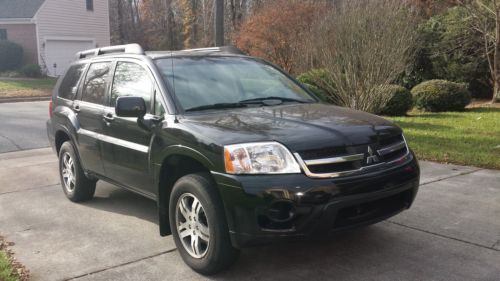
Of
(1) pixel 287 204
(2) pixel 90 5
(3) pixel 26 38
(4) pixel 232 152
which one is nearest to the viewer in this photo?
(1) pixel 287 204

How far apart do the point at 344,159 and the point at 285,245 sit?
123 cm

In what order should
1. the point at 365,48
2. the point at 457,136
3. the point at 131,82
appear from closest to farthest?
1. the point at 131,82
2. the point at 457,136
3. the point at 365,48

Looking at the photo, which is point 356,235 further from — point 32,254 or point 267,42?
point 267,42

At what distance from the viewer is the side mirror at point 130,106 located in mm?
4457

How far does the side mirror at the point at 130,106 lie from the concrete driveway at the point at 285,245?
121cm

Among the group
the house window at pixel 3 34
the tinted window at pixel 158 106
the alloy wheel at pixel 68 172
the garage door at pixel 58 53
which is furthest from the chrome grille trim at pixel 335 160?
the house window at pixel 3 34

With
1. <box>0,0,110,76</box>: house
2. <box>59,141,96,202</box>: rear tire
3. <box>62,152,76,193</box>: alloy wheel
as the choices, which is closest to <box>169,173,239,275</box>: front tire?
<box>59,141,96,202</box>: rear tire

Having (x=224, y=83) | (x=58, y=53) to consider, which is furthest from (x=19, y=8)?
(x=224, y=83)

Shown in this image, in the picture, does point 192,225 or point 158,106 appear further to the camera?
point 158,106

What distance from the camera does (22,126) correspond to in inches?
543

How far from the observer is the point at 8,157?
9.84 meters

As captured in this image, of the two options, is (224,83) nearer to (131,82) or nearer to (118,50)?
(131,82)

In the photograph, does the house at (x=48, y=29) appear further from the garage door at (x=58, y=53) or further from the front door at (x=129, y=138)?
the front door at (x=129, y=138)

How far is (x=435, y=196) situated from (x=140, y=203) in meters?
3.42
